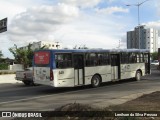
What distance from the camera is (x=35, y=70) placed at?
20.4m

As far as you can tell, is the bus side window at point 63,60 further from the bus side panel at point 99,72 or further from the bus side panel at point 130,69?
the bus side panel at point 130,69

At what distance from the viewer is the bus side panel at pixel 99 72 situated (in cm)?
2091

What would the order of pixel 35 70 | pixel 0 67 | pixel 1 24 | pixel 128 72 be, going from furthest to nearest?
1. pixel 0 67
2. pixel 1 24
3. pixel 128 72
4. pixel 35 70

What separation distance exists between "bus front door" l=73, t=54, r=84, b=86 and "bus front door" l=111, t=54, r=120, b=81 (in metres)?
3.29

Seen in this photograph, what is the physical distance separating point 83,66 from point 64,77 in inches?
73.9

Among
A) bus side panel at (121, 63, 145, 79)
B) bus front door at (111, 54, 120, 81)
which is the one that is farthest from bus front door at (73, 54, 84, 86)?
bus side panel at (121, 63, 145, 79)

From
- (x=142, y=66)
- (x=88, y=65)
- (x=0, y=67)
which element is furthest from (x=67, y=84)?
(x=0, y=67)

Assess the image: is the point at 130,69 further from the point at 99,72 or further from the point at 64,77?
the point at 64,77

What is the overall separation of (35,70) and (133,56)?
8.42 meters

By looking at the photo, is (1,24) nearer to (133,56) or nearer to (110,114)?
(133,56)

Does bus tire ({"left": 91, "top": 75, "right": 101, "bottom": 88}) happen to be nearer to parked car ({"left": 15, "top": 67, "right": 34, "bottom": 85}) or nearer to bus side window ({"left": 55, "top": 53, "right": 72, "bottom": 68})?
bus side window ({"left": 55, "top": 53, "right": 72, "bottom": 68})

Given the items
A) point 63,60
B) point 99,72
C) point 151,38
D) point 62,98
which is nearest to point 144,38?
point 151,38

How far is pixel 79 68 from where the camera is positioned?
67.1ft

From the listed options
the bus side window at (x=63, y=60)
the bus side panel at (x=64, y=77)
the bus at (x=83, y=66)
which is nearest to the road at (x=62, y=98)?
the bus side panel at (x=64, y=77)
